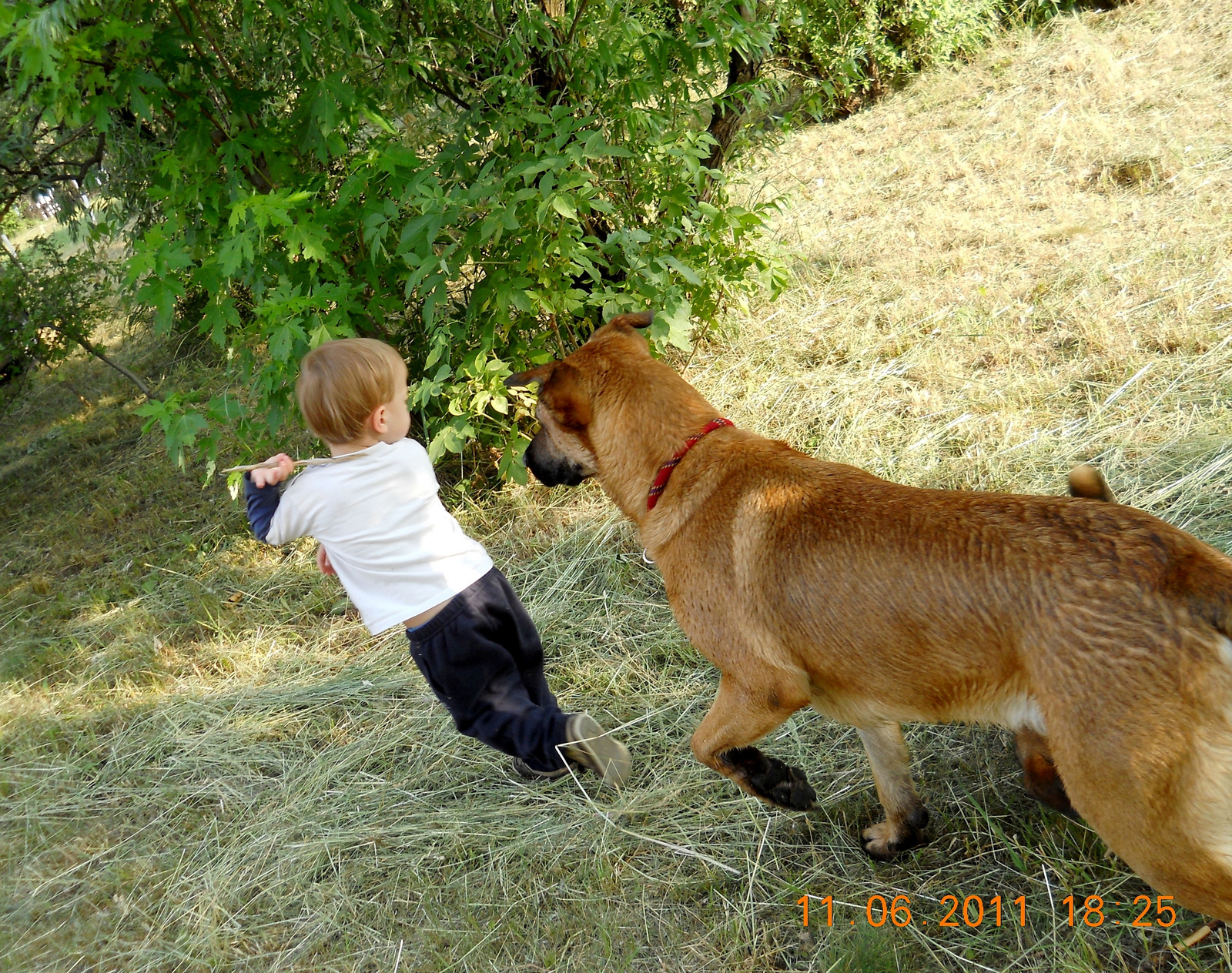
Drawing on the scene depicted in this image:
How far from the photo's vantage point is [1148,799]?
81.1 inches

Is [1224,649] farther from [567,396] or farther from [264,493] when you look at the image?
[264,493]

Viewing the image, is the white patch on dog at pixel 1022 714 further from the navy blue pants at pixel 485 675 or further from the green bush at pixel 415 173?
the green bush at pixel 415 173

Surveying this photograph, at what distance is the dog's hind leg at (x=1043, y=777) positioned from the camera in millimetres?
2834

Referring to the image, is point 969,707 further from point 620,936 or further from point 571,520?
point 571,520


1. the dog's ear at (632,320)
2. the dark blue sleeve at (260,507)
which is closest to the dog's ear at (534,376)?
the dog's ear at (632,320)

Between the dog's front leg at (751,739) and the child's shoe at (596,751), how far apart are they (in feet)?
2.15

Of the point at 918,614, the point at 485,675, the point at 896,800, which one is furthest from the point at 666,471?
the point at 896,800

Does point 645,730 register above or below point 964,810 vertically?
above

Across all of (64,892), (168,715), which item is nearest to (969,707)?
(64,892)

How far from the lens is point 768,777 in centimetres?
305

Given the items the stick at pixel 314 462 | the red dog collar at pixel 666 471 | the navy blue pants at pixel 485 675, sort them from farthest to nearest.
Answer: the navy blue pants at pixel 485 675 < the stick at pixel 314 462 < the red dog collar at pixel 666 471

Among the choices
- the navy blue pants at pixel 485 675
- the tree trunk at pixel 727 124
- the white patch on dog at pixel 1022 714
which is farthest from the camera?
the tree trunk at pixel 727 124

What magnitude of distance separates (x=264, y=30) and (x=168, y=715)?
4132 millimetres
